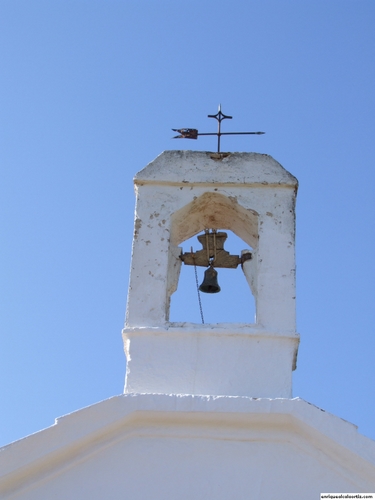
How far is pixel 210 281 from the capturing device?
7.98 m

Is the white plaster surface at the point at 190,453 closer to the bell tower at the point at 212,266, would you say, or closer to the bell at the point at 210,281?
the bell tower at the point at 212,266

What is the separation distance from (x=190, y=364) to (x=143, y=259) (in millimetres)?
991

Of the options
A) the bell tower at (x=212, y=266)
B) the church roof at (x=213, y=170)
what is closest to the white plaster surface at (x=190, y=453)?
the bell tower at (x=212, y=266)

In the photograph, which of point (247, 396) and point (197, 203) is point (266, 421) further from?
point (197, 203)

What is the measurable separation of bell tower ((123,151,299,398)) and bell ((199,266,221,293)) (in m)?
0.11

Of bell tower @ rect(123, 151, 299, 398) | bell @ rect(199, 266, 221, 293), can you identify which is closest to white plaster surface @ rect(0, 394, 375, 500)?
bell tower @ rect(123, 151, 299, 398)

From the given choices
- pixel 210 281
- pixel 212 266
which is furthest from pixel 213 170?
pixel 210 281

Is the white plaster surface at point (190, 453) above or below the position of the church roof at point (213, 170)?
below

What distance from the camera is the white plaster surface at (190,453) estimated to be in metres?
5.95

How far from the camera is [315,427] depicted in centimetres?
607

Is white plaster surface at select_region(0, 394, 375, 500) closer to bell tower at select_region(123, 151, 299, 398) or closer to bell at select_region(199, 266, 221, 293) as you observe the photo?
bell tower at select_region(123, 151, 299, 398)

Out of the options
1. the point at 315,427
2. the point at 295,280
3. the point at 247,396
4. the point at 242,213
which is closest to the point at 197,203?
the point at 242,213

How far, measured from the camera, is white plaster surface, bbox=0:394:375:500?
19.5ft

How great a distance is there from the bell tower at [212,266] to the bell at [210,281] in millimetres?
112
